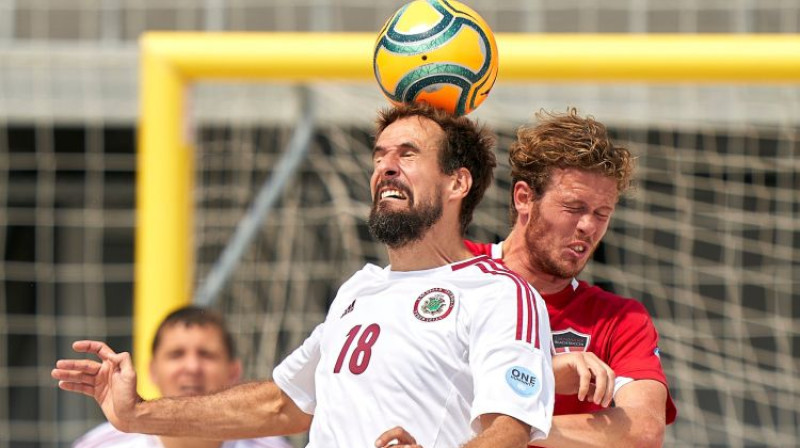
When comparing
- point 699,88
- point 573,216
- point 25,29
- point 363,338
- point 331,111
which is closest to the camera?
point 363,338

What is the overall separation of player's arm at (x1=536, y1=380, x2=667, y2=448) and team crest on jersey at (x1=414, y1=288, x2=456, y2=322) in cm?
40

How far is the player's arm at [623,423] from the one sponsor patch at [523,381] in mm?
224

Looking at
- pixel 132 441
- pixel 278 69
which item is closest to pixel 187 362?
pixel 132 441

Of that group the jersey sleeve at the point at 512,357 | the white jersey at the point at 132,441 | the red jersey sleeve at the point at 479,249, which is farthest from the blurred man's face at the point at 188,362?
the jersey sleeve at the point at 512,357

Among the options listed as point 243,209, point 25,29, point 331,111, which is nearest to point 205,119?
point 243,209

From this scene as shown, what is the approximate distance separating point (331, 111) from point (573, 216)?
3746 millimetres

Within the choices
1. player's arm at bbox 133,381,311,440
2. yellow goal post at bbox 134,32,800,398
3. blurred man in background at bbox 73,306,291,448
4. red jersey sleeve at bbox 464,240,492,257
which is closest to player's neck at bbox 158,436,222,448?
blurred man in background at bbox 73,306,291,448

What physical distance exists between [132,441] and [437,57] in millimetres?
2369

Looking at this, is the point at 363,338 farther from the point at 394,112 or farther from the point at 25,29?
the point at 25,29

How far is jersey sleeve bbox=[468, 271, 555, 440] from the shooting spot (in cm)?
334

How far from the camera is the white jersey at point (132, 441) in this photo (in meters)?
5.36

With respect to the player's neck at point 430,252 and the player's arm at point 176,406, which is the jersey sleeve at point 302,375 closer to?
the player's arm at point 176,406

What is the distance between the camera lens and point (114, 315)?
1130 centimetres

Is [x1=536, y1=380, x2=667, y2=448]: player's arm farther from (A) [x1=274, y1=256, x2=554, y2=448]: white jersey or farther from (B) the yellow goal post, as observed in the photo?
(B) the yellow goal post
